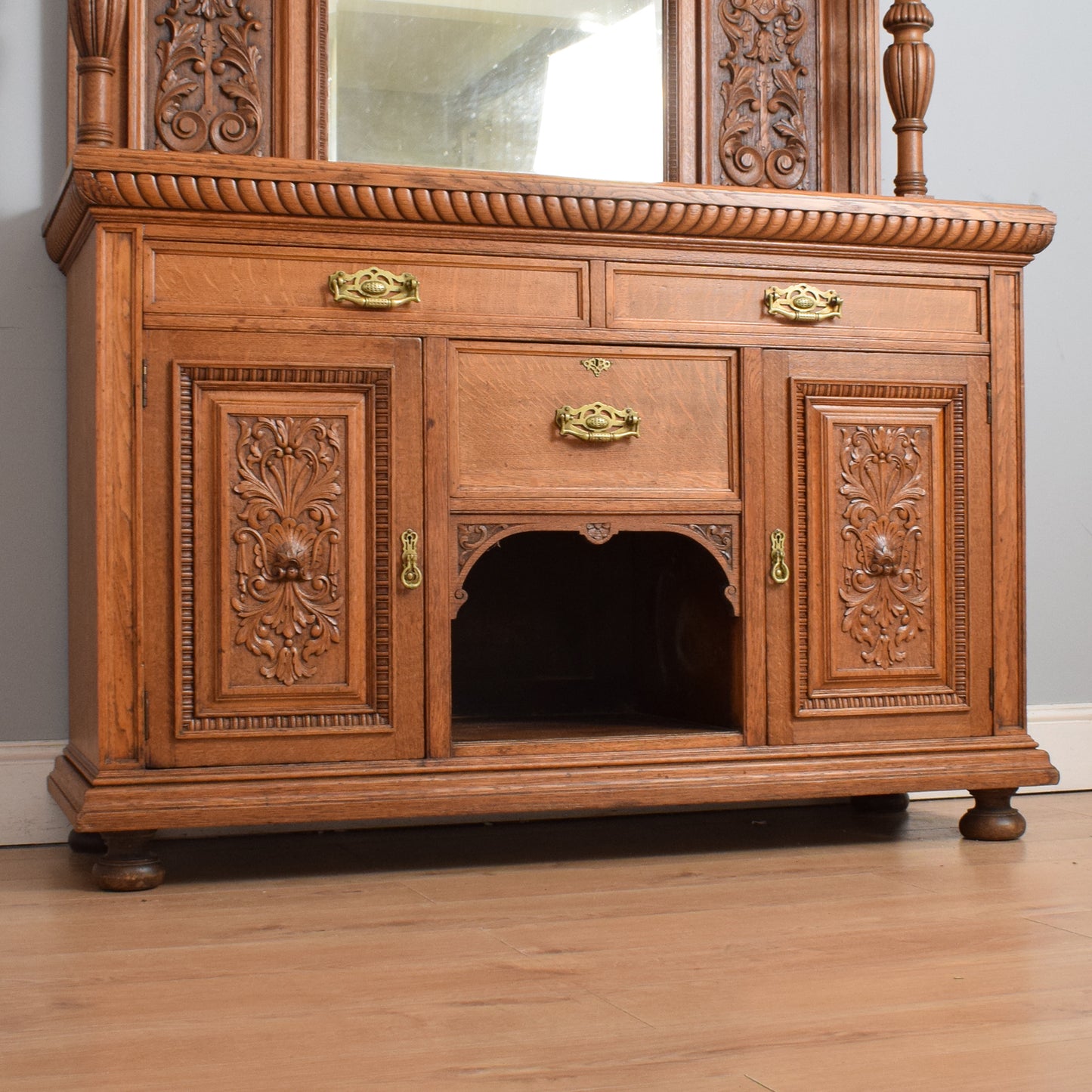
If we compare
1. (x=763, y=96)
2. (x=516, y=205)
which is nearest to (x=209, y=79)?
(x=516, y=205)

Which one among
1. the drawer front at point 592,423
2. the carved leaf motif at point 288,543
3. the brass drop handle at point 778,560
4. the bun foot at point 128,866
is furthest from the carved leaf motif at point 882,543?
the bun foot at point 128,866

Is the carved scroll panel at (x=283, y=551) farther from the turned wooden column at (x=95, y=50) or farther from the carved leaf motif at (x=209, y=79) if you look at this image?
the carved leaf motif at (x=209, y=79)

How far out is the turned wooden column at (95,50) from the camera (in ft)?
7.04

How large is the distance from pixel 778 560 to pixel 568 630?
0.68 metres

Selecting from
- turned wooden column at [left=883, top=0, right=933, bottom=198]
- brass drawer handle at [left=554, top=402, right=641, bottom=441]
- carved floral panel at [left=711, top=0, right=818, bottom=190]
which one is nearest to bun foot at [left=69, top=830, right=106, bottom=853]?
brass drawer handle at [left=554, top=402, right=641, bottom=441]

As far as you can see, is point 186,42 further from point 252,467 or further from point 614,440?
point 614,440

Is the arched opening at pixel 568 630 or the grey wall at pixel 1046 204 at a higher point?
the grey wall at pixel 1046 204

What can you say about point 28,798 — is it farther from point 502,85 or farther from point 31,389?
point 502,85

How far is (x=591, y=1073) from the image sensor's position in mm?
1198

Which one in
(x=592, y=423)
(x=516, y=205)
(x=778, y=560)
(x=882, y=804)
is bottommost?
(x=882, y=804)

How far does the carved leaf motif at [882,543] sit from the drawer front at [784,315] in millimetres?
179

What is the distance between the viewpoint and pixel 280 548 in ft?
6.75

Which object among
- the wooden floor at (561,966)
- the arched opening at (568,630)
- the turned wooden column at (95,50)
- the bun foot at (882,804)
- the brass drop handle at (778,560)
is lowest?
the bun foot at (882,804)

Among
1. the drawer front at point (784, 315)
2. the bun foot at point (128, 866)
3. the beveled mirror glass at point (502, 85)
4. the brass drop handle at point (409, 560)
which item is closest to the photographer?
the bun foot at point (128, 866)
